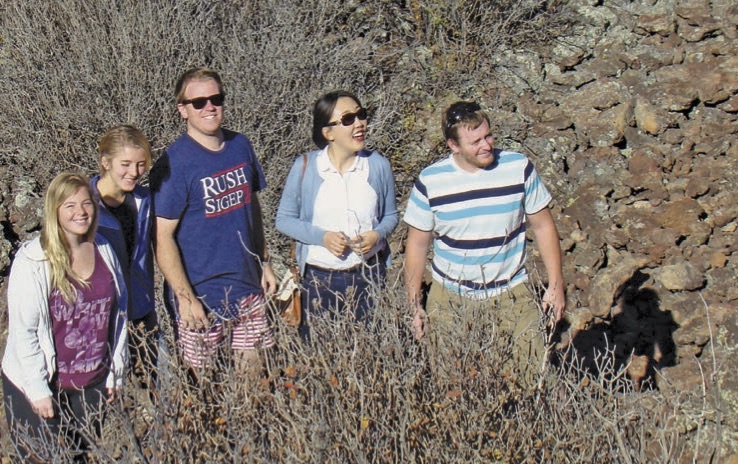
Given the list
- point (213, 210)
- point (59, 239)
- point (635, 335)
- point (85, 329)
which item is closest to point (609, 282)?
point (635, 335)

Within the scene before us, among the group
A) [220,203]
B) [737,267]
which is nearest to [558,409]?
[220,203]

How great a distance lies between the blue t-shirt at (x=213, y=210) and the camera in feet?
10.6

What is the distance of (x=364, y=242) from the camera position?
3.28 m

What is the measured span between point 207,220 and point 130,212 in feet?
0.89

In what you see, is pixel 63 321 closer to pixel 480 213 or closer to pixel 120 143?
pixel 120 143

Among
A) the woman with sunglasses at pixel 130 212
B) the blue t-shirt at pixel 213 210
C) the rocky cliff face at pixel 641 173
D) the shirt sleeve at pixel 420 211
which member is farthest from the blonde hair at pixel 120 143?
the rocky cliff face at pixel 641 173

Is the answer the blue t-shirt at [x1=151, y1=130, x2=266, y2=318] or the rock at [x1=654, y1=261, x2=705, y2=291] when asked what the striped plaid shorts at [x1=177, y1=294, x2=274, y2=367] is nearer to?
the blue t-shirt at [x1=151, y1=130, x2=266, y2=318]

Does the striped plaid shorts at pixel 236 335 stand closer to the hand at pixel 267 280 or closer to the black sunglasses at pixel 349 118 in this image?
the hand at pixel 267 280

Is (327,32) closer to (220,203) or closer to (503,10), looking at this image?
(503,10)

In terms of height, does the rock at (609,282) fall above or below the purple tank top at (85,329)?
below

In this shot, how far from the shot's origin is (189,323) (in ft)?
10.3

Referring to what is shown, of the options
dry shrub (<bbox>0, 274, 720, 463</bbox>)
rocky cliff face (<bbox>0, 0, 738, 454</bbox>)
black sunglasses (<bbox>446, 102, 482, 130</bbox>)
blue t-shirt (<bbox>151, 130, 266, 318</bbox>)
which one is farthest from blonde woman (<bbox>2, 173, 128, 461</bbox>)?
rocky cliff face (<bbox>0, 0, 738, 454</bbox>)

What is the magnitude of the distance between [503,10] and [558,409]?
4256 millimetres

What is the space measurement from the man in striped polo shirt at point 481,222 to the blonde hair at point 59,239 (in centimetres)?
109
